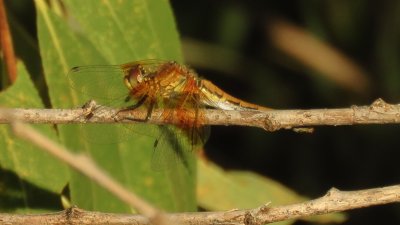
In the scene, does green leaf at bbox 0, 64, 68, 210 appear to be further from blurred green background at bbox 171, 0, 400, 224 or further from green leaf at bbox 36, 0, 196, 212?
blurred green background at bbox 171, 0, 400, 224

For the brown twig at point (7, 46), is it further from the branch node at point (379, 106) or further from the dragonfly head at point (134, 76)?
the branch node at point (379, 106)

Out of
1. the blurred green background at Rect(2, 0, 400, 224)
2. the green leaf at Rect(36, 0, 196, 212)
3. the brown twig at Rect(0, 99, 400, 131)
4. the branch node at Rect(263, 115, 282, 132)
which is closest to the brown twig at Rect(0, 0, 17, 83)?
the green leaf at Rect(36, 0, 196, 212)

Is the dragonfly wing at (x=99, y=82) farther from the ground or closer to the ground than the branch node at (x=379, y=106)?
farther from the ground

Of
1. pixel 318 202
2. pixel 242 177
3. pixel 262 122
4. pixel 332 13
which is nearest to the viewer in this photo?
pixel 318 202

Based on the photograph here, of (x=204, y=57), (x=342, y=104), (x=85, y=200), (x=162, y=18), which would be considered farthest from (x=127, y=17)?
(x=342, y=104)

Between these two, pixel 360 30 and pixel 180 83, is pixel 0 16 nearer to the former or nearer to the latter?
pixel 180 83

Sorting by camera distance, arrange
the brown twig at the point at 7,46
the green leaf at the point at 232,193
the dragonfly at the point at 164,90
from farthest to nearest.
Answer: the green leaf at the point at 232,193 → the brown twig at the point at 7,46 → the dragonfly at the point at 164,90

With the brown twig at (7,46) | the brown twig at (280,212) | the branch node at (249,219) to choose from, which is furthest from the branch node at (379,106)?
the brown twig at (7,46)
